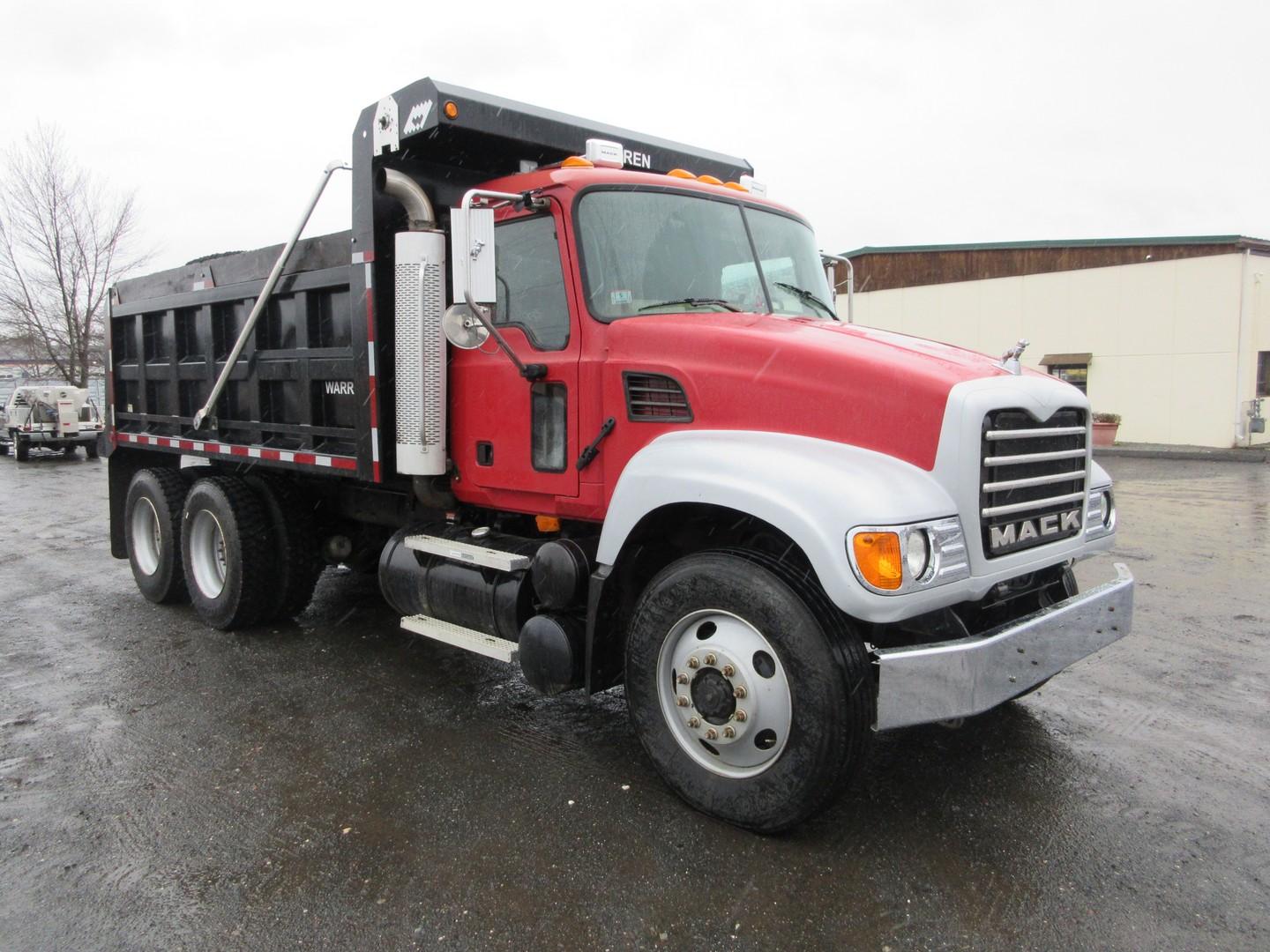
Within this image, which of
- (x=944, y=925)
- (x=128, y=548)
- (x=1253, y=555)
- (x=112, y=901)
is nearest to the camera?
(x=944, y=925)

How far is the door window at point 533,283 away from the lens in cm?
415

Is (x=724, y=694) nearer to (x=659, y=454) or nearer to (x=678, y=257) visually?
(x=659, y=454)

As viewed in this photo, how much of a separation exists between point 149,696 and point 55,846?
1669 mm

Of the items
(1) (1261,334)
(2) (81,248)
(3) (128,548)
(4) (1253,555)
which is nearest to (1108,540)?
(4) (1253,555)

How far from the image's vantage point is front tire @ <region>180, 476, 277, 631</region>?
6.02 m

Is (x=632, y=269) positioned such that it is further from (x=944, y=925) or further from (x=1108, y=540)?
(x=944, y=925)

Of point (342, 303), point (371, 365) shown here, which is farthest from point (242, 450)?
point (371, 365)

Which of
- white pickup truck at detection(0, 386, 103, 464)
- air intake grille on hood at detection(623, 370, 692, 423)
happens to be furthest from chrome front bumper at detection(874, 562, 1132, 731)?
white pickup truck at detection(0, 386, 103, 464)

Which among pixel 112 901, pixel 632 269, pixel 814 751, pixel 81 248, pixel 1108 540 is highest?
pixel 81 248

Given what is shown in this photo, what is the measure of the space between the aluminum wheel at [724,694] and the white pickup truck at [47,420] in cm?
2468

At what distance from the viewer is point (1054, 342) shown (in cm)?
2317

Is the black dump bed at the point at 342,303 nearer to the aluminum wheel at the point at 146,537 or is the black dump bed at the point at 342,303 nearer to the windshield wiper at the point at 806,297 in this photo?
the aluminum wheel at the point at 146,537

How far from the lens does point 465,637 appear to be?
177 inches

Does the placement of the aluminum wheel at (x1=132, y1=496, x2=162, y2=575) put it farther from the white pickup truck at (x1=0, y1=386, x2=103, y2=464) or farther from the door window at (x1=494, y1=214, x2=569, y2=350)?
the white pickup truck at (x1=0, y1=386, x2=103, y2=464)
